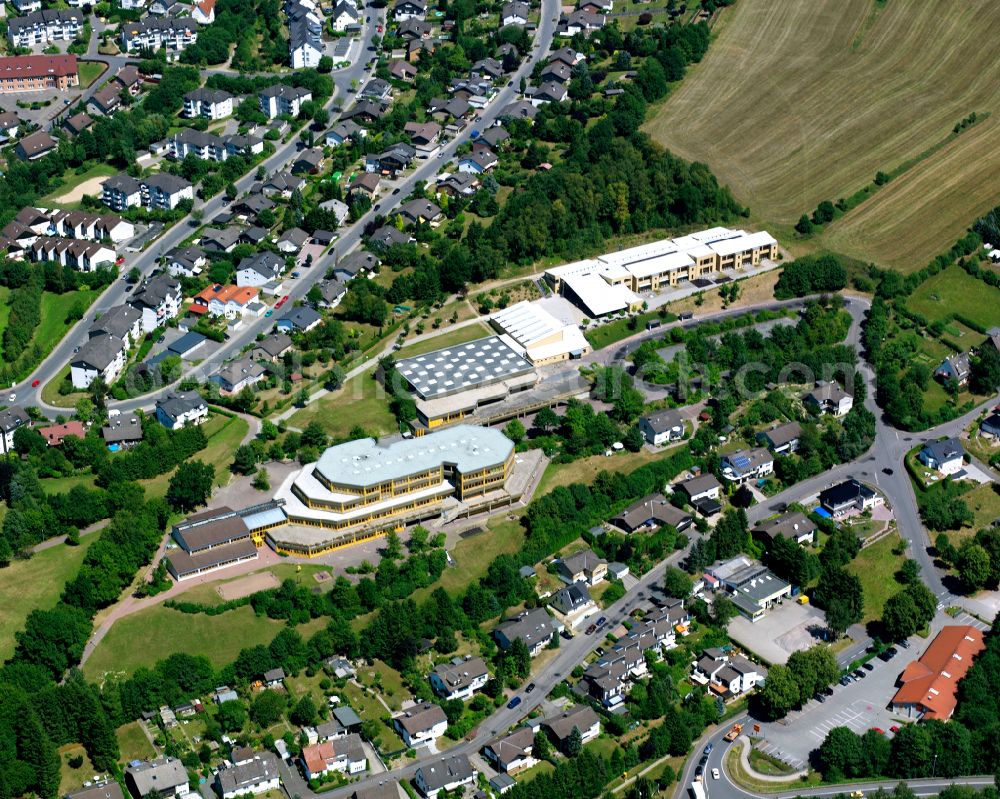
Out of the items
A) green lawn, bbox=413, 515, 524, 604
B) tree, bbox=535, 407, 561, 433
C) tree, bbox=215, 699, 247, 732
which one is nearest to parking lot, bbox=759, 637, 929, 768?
green lawn, bbox=413, 515, 524, 604

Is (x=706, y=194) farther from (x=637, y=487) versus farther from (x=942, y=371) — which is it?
(x=637, y=487)

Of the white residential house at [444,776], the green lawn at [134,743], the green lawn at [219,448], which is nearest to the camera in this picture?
the white residential house at [444,776]

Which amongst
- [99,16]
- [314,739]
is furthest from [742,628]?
[99,16]

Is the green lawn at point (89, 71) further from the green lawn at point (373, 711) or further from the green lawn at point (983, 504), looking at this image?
the green lawn at point (983, 504)

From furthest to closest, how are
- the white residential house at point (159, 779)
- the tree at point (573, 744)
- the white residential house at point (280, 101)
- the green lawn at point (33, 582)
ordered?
the white residential house at point (280, 101)
the green lawn at point (33, 582)
the tree at point (573, 744)
the white residential house at point (159, 779)

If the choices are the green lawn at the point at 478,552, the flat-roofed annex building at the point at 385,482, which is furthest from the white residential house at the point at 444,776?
the flat-roofed annex building at the point at 385,482

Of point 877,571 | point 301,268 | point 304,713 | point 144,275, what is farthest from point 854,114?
point 304,713

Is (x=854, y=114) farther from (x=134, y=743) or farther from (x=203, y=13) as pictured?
(x=134, y=743)
